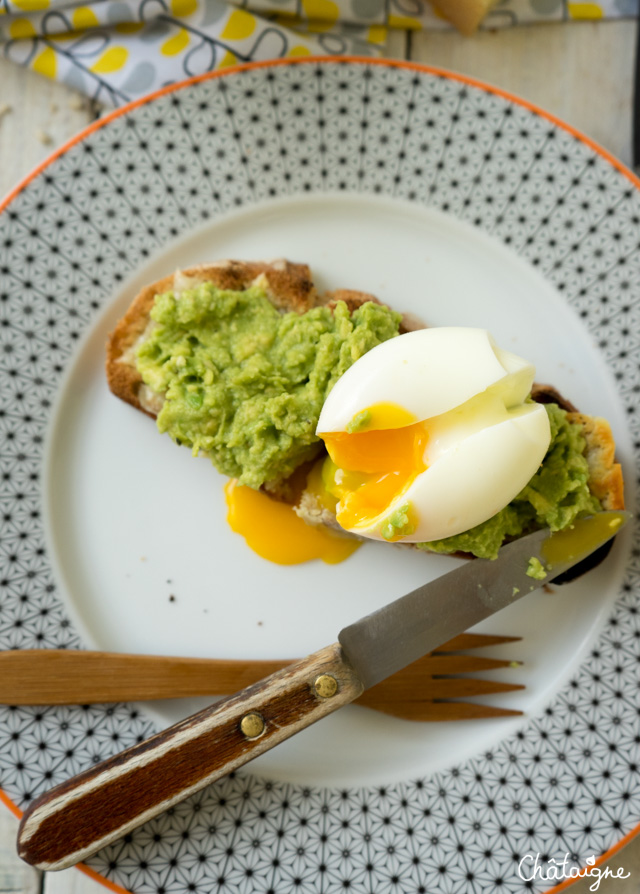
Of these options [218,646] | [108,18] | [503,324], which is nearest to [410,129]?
[503,324]

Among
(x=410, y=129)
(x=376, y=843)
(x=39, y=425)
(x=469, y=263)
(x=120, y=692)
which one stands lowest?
(x=376, y=843)

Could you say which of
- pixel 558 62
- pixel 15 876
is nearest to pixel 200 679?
pixel 15 876

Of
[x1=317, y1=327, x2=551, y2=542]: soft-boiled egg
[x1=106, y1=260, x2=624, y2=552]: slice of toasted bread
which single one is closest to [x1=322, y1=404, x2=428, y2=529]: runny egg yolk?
[x1=317, y1=327, x2=551, y2=542]: soft-boiled egg

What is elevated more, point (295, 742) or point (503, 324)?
point (503, 324)

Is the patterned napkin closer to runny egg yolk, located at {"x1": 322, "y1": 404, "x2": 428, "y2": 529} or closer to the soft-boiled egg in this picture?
the soft-boiled egg

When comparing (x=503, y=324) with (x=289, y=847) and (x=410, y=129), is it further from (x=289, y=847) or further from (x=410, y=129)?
(x=289, y=847)

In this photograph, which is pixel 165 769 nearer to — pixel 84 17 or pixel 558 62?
pixel 84 17
